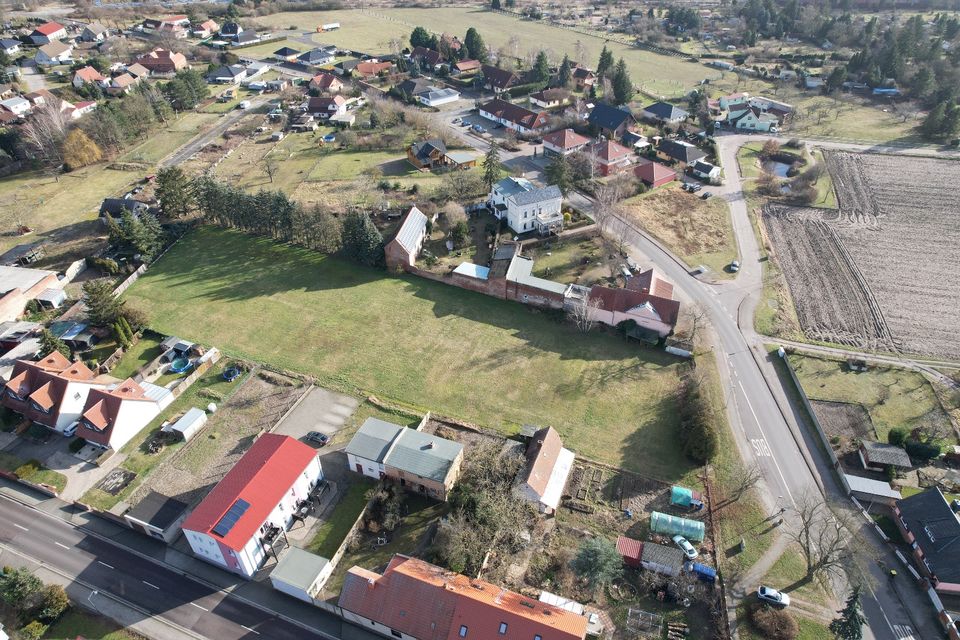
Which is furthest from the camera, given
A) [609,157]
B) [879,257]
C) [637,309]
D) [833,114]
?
[833,114]

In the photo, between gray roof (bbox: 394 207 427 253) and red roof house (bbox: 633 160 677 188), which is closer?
gray roof (bbox: 394 207 427 253)

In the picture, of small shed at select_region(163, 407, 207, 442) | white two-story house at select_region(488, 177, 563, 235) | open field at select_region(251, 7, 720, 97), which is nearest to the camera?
small shed at select_region(163, 407, 207, 442)

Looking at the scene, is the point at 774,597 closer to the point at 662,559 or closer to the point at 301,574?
the point at 662,559

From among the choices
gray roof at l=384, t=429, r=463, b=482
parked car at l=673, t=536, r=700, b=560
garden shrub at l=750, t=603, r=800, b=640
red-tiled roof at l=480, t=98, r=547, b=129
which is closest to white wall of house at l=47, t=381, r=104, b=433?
gray roof at l=384, t=429, r=463, b=482

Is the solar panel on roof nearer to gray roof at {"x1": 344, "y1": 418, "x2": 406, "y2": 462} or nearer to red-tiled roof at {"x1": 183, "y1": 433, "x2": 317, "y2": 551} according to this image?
red-tiled roof at {"x1": 183, "y1": 433, "x2": 317, "y2": 551}

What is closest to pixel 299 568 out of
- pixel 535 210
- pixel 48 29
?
pixel 535 210

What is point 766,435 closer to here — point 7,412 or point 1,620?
point 1,620
